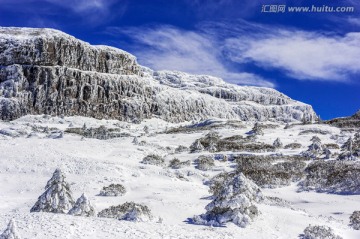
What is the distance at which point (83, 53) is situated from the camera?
7844 centimetres

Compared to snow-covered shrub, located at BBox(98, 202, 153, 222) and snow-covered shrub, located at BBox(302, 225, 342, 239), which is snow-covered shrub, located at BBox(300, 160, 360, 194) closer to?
snow-covered shrub, located at BBox(302, 225, 342, 239)

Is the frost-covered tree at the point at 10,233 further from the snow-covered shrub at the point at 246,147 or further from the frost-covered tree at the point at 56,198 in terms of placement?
the snow-covered shrub at the point at 246,147

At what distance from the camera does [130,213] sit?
44.9ft

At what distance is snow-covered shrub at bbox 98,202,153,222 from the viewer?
44.4ft

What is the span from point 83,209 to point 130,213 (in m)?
1.95

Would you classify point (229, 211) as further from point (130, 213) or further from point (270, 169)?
point (270, 169)

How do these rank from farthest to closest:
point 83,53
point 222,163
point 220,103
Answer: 1. point 220,103
2. point 83,53
3. point 222,163

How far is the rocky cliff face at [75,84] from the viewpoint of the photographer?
230ft

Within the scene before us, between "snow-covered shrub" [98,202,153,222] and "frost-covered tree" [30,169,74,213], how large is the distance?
5.43ft

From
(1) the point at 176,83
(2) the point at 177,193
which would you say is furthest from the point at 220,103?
(2) the point at 177,193

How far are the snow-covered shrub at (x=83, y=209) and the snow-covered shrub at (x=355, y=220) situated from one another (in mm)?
10624

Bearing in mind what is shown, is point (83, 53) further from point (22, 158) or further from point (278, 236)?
point (278, 236)

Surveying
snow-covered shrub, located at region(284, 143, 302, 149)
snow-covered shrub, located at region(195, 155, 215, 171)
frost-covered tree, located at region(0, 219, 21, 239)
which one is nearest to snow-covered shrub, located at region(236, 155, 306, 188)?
snow-covered shrub, located at region(195, 155, 215, 171)

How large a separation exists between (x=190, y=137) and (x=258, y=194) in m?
26.5
